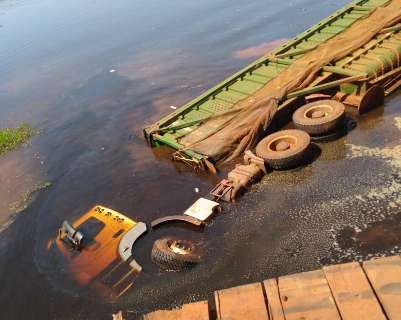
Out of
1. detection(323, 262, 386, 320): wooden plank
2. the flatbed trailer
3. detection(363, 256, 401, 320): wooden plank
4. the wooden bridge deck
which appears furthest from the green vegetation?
detection(363, 256, 401, 320): wooden plank

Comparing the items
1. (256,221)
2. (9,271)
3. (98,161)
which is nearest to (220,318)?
(256,221)

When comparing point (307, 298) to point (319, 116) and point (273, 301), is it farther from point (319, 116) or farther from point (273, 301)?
point (319, 116)

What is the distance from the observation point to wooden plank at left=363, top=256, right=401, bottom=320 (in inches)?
213

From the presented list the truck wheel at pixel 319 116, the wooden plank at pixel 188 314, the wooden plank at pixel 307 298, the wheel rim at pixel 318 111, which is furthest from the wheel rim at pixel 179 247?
the wheel rim at pixel 318 111

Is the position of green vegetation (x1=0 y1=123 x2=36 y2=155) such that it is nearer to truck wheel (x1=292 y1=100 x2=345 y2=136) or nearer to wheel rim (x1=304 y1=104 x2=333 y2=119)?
truck wheel (x1=292 y1=100 x2=345 y2=136)

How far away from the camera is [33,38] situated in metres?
32.8

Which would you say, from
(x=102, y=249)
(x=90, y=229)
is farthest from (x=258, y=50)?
(x=102, y=249)

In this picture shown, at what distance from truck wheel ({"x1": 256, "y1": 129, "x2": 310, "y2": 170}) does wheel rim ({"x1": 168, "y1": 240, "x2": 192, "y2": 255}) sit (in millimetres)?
3140

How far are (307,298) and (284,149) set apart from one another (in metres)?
5.59

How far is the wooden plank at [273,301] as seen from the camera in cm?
577

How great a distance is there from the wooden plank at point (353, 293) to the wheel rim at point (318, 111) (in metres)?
6.44

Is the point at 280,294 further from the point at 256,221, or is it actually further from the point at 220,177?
the point at 220,177

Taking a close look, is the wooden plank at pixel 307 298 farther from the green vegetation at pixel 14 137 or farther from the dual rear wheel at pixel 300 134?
the green vegetation at pixel 14 137

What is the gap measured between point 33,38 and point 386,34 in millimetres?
27638
